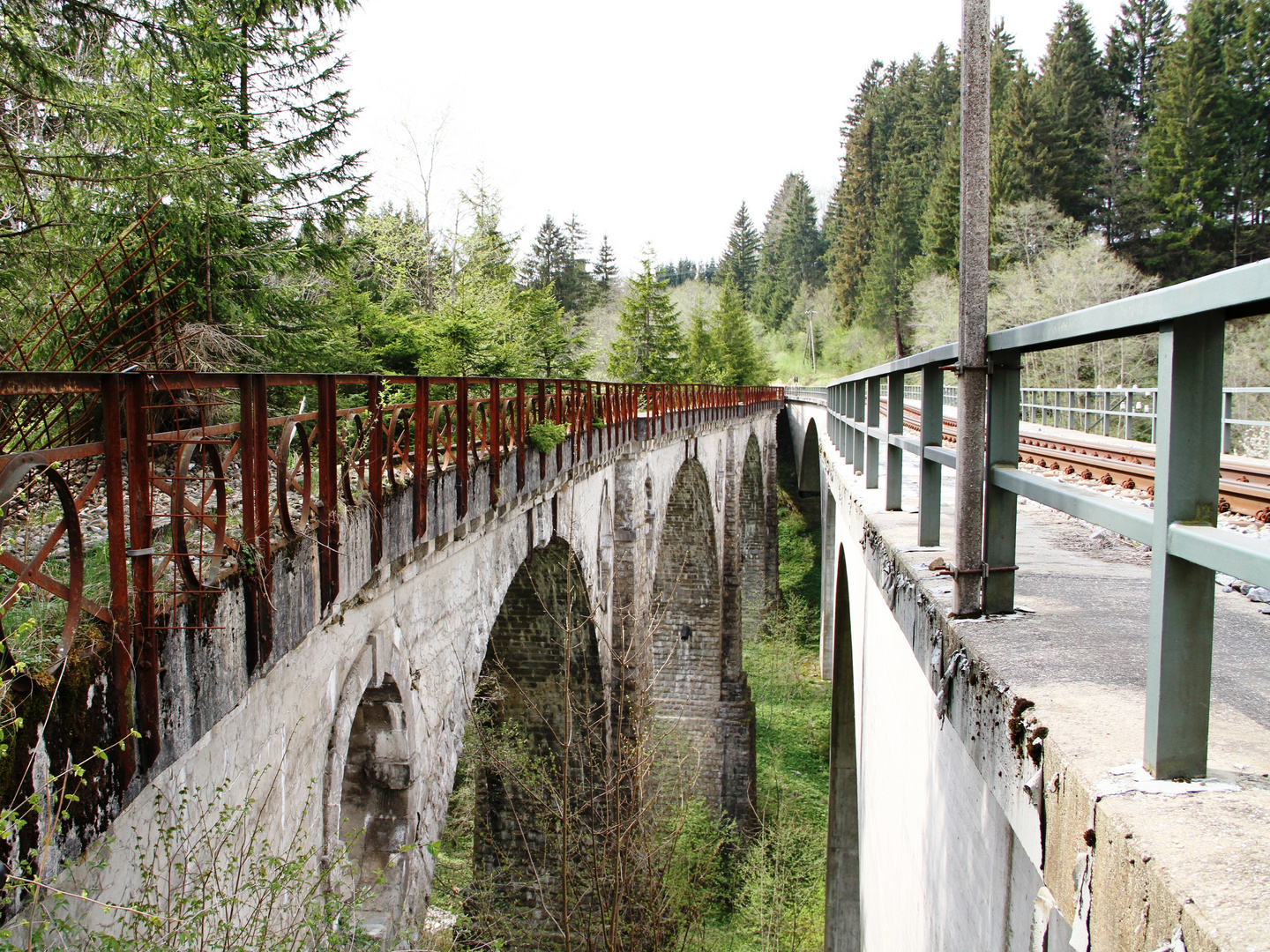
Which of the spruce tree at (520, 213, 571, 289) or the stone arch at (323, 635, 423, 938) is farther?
the spruce tree at (520, 213, 571, 289)

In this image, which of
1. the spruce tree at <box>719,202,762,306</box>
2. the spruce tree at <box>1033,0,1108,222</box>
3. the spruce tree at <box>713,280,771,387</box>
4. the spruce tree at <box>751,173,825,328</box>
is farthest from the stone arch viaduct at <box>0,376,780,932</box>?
the spruce tree at <box>719,202,762,306</box>

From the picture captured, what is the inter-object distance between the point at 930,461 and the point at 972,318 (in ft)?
3.05

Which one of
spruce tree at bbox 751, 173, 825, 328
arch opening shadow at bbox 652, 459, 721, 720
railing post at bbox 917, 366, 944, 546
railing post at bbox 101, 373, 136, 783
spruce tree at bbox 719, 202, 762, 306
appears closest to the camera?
railing post at bbox 101, 373, 136, 783

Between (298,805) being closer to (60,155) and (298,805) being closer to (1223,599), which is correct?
(1223,599)

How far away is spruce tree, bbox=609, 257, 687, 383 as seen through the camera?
3728 centimetres

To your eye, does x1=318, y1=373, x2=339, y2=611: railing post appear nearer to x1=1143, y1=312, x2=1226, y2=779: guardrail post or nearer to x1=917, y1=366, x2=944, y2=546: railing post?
x1=917, y1=366, x2=944, y2=546: railing post

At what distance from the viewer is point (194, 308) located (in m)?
10.5

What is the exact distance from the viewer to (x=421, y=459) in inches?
201

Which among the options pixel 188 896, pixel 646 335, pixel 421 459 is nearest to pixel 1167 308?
pixel 188 896

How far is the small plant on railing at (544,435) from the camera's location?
7895mm

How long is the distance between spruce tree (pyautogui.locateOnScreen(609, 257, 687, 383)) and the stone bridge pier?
70.9ft

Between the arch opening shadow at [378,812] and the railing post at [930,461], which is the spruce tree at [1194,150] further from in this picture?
the arch opening shadow at [378,812]

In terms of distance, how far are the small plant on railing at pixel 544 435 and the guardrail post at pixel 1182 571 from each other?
6507 mm

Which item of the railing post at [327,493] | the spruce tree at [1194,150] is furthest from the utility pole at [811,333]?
the railing post at [327,493]
